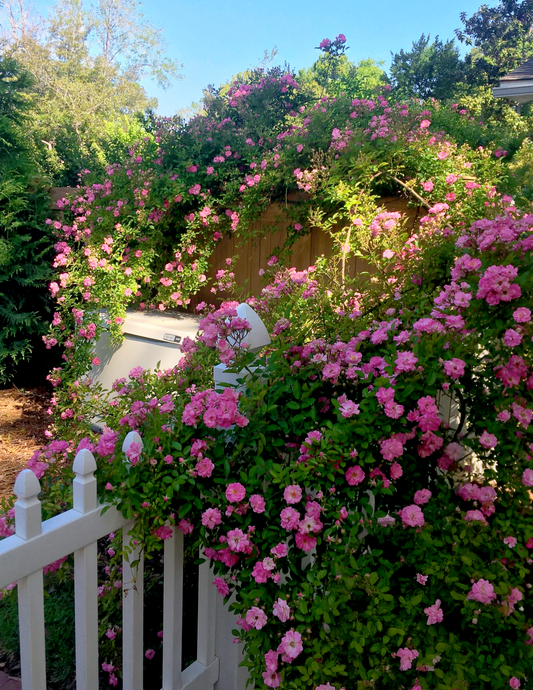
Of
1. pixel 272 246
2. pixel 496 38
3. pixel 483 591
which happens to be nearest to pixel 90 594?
pixel 483 591

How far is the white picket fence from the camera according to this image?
3.38ft

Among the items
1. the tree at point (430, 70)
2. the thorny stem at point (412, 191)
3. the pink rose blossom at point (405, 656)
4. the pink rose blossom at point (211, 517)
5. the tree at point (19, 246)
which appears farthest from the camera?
the tree at point (430, 70)

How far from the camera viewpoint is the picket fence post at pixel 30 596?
3.33 ft

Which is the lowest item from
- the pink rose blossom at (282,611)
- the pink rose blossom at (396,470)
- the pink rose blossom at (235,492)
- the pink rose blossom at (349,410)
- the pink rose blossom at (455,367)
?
the pink rose blossom at (282,611)

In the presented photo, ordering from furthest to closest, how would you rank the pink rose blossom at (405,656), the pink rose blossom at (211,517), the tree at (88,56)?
the tree at (88,56) → the pink rose blossom at (211,517) → the pink rose blossom at (405,656)

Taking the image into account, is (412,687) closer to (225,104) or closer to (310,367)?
(310,367)

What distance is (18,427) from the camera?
15.5 ft

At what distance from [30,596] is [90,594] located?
0.52ft

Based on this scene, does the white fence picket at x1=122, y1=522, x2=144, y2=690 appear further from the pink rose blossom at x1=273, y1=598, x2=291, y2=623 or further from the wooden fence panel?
the wooden fence panel

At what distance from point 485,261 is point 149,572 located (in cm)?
178

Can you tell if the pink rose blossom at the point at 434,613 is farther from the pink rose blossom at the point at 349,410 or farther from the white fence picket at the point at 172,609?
the white fence picket at the point at 172,609

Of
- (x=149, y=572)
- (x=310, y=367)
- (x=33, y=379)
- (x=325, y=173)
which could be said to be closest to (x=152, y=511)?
(x=310, y=367)

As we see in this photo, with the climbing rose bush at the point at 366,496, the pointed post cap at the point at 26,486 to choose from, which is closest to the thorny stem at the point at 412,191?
the climbing rose bush at the point at 366,496

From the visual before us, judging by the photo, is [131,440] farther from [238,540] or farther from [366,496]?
[366,496]
